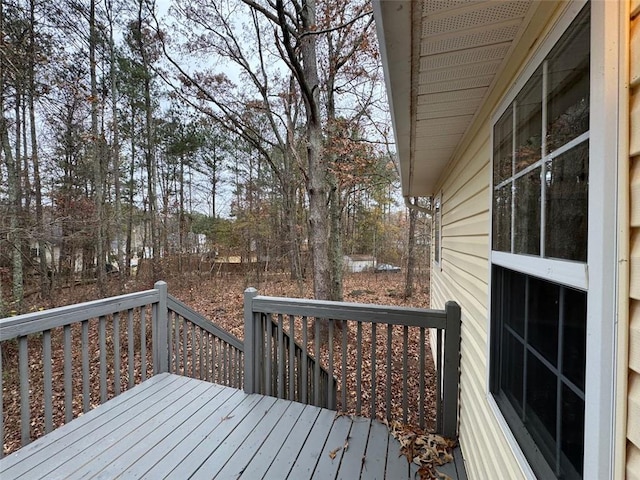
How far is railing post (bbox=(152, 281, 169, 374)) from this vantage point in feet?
9.55

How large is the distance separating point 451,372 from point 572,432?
1.32m

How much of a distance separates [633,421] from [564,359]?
336mm

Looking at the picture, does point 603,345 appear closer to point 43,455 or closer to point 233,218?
point 43,455

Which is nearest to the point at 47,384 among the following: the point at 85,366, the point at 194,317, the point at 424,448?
the point at 85,366

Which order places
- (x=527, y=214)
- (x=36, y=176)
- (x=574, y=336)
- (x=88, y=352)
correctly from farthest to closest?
(x=36, y=176)
(x=88, y=352)
(x=527, y=214)
(x=574, y=336)

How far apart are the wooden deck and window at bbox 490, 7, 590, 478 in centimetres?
99

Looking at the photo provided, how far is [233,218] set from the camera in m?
12.5

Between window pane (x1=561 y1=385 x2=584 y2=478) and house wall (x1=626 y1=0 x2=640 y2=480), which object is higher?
house wall (x1=626 y1=0 x2=640 y2=480)

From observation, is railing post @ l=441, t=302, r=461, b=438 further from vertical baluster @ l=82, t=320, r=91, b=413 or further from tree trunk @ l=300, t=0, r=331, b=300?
tree trunk @ l=300, t=0, r=331, b=300

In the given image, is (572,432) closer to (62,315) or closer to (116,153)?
(62,315)

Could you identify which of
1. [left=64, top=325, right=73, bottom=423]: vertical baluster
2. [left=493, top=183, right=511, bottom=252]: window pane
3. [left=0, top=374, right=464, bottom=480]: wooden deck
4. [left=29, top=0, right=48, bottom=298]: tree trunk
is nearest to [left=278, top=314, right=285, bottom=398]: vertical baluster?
[left=0, top=374, right=464, bottom=480]: wooden deck

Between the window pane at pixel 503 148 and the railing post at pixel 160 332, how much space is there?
297 centimetres

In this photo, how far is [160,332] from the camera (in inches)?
115

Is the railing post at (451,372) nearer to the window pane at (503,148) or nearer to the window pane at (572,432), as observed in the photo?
the window pane at (503,148)
